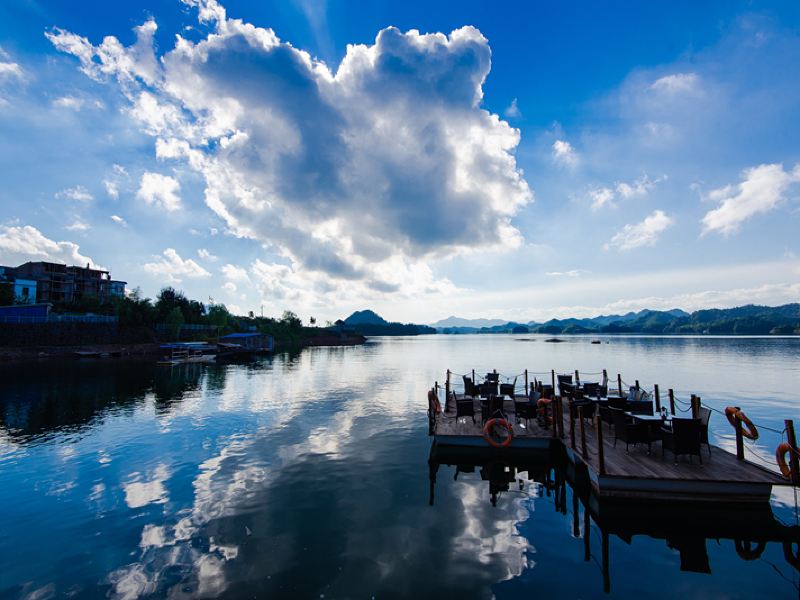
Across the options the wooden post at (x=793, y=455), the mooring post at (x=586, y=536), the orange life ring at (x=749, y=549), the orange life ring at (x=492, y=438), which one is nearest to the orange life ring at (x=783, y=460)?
the wooden post at (x=793, y=455)

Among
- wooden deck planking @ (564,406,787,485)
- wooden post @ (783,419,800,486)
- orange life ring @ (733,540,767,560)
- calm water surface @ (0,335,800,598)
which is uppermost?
wooden post @ (783,419,800,486)

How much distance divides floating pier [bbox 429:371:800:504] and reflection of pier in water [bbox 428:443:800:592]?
1.00 ft

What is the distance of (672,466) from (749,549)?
2930 mm

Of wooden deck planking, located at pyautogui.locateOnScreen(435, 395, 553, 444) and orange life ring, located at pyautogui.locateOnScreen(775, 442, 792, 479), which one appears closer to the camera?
orange life ring, located at pyautogui.locateOnScreen(775, 442, 792, 479)

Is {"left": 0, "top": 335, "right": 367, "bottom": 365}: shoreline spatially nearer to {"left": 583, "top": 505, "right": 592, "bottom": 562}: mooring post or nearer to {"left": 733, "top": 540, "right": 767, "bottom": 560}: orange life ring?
{"left": 583, "top": 505, "right": 592, "bottom": 562}: mooring post

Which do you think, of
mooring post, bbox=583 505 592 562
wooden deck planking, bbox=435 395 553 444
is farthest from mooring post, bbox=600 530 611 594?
wooden deck planking, bbox=435 395 553 444

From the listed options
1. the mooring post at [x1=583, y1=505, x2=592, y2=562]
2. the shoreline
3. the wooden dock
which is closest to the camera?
the mooring post at [x1=583, y1=505, x2=592, y2=562]

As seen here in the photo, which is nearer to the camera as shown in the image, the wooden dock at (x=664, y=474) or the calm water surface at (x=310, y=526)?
the calm water surface at (x=310, y=526)

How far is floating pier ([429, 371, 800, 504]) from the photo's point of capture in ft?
38.0

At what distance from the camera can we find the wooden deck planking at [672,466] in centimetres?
1168

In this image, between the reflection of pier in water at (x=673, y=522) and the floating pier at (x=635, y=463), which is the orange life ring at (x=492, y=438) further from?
the reflection of pier in water at (x=673, y=522)

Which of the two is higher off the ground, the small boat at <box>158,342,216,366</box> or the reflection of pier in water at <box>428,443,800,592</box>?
the small boat at <box>158,342,216,366</box>

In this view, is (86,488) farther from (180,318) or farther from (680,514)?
(180,318)

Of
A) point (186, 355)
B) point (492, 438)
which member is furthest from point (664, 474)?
point (186, 355)
